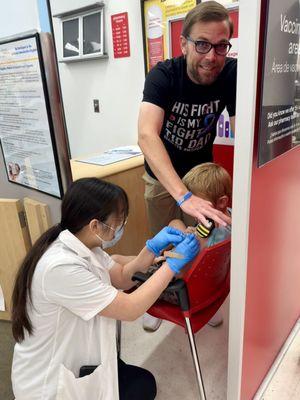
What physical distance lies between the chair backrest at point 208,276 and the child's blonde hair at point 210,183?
9.6 inches

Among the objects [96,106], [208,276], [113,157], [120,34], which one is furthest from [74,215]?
[96,106]

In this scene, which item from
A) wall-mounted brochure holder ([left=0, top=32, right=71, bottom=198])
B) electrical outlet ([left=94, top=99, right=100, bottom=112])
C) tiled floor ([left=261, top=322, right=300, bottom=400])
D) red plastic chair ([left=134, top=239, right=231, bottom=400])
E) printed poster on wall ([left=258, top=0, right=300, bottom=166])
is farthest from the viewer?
electrical outlet ([left=94, top=99, right=100, bottom=112])

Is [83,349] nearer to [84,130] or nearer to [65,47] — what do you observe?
[84,130]

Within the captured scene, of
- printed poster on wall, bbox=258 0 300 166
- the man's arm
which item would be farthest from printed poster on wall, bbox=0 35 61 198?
printed poster on wall, bbox=258 0 300 166

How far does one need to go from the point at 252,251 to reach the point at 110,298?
17.1 inches

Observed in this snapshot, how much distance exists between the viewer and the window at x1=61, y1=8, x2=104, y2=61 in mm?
2551

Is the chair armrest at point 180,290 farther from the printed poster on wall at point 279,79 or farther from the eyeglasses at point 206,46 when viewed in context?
the eyeglasses at point 206,46

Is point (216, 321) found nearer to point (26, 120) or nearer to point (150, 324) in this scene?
point (150, 324)

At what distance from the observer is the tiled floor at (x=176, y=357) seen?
1463 millimetres

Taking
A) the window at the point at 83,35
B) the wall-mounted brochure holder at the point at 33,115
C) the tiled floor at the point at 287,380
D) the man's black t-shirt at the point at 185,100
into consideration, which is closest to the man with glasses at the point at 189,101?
the man's black t-shirt at the point at 185,100

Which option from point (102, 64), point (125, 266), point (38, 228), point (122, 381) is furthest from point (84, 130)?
point (122, 381)

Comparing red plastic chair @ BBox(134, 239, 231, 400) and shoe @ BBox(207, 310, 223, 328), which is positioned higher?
red plastic chair @ BBox(134, 239, 231, 400)

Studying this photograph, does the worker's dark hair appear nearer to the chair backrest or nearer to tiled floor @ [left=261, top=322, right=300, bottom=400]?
the chair backrest

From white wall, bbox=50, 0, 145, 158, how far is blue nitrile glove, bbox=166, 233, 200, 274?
172 cm
